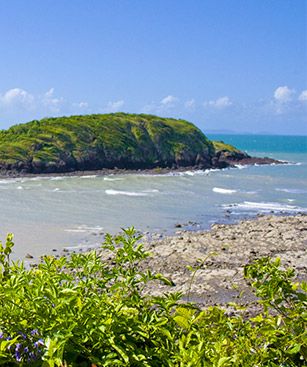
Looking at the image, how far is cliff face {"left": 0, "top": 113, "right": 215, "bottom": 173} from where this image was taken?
62.1m

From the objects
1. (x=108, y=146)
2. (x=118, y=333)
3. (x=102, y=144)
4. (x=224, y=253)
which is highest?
(x=102, y=144)

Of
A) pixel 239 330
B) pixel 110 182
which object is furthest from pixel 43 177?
pixel 239 330

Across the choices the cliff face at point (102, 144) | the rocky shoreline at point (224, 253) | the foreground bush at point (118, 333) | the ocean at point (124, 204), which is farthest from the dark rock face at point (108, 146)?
the foreground bush at point (118, 333)

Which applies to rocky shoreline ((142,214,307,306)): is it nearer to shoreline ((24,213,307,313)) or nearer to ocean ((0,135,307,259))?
shoreline ((24,213,307,313))

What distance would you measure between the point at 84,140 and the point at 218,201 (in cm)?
3405

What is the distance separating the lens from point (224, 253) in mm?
22406

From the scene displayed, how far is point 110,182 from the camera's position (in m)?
52.4

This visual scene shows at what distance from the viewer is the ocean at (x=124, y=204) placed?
26.9 m

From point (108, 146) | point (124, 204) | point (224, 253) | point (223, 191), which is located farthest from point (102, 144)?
Answer: point (224, 253)

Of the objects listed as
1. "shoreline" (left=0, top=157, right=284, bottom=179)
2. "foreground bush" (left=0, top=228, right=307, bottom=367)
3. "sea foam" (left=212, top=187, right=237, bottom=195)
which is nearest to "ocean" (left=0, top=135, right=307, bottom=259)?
"sea foam" (left=212, top=187, right=237, bottom=195)

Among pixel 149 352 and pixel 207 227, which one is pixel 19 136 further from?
pixel 149 352

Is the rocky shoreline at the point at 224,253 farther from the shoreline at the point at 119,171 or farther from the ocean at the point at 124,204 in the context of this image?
the shoreline at the point at 119,171

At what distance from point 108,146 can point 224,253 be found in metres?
49.1

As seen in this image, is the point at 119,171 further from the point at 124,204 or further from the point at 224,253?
the point at 224,253
